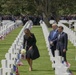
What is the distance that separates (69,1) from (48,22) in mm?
6063

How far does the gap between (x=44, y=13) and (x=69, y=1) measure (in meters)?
4.91

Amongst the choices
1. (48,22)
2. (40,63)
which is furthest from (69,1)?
(40,63)

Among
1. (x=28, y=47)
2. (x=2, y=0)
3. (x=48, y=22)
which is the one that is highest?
(x=2, y=0)

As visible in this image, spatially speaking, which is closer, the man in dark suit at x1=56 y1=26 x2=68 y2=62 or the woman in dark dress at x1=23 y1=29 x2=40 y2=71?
the man in dark suit at x1=56 y1=26 x2=68 y2=62

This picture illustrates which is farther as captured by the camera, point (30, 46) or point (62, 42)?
point (30, 46)

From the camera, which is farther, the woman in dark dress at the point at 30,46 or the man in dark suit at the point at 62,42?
the woman in dark dress at the point at 30,46

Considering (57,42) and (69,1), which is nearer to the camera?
(57,42)

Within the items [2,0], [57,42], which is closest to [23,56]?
[57,42]

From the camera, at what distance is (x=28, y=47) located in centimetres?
1620

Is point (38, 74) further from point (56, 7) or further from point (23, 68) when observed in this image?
point (56, 7)

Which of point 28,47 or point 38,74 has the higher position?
point 28,47

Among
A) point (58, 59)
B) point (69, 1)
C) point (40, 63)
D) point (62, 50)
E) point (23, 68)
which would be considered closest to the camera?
point (58, 59)

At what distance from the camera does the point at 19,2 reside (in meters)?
64.0

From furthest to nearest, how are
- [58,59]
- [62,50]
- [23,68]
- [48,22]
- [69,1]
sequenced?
[69,1]
[48,22]
[23,68]
[62,50]
[58,59]
